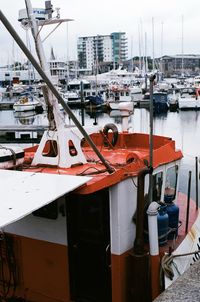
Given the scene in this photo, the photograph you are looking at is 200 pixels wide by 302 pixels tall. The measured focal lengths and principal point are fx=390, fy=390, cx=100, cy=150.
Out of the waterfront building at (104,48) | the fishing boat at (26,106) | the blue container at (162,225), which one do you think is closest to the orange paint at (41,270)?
the blue container at (162,225)

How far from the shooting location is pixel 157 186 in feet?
23.7

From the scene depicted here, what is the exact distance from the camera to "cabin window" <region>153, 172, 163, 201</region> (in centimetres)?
717

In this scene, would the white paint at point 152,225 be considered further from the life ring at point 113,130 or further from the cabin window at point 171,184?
the life ring at point 113,130

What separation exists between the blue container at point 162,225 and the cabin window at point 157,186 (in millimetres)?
382

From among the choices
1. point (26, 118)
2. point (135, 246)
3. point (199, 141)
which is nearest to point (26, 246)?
point (135, 246)

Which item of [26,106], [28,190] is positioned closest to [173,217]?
[28,190]

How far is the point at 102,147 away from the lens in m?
8.94

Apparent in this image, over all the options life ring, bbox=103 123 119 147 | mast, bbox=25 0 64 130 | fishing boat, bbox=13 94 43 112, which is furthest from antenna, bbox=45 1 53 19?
fishing boat, bbox=13 94 43 112

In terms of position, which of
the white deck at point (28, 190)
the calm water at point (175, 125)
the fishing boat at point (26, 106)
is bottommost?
the calm water at point (175, 125)

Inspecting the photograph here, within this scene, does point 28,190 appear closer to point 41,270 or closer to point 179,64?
point 41,270

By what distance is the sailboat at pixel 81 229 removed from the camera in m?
6.00

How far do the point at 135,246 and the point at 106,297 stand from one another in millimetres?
1062

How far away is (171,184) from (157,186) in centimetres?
81

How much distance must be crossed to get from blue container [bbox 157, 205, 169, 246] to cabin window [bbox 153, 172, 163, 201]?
0.38 m
